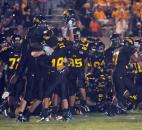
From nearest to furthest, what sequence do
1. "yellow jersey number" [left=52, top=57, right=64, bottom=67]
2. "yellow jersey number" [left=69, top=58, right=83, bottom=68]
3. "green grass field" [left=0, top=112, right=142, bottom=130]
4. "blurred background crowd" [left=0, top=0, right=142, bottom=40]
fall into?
"green grass field" [left=0, top=112, right=142, bottom=130]
"yellow jersey number" [left=52, top=57, right=64, bottom=67]
"yellow jersey number" [left=69, top=58, right=83, bottom=68]
"blurred background crowd" [left=0, top=0, right=142, bottom=40]

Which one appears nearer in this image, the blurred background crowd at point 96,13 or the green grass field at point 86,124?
the green grass field at point 86,124

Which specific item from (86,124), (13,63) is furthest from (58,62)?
(86,124)

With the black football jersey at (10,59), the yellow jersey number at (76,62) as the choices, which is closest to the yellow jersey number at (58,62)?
the yellow jersey number at (76,62)

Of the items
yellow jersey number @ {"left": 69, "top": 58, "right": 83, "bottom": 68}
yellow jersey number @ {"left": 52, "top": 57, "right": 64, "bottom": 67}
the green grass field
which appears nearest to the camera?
the green grass field

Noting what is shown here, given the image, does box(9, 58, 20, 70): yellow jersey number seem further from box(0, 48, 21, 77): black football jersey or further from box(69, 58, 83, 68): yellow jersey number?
box(69, 58, 83, 68): yellow jersey number

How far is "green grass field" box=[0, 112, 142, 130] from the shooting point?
36.5 ft

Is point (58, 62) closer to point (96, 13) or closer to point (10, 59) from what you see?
point (10, 59)

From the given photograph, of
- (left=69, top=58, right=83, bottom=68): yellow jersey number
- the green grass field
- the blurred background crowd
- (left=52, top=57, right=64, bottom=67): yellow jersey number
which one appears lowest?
the green grass field

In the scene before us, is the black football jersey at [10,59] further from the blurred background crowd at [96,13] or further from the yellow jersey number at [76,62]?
the blurred background crowd at [96,13]

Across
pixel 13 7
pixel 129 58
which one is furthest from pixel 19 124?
pixel 13 7

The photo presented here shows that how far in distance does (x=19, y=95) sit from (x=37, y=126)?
197 centimetres

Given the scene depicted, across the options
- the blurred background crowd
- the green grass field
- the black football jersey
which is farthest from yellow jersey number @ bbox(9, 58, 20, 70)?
the blurred background crowd

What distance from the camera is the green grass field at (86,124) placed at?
11.1 metres

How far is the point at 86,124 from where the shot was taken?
1169cm
